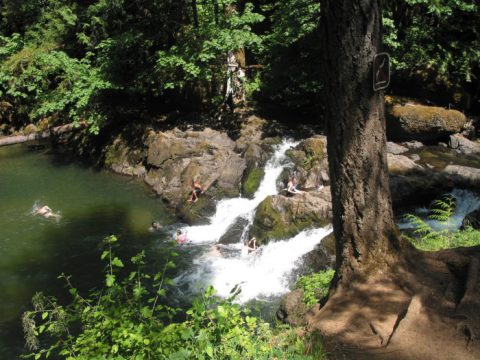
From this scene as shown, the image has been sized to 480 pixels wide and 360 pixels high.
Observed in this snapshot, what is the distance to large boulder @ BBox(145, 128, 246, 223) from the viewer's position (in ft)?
46.3

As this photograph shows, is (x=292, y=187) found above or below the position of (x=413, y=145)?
below

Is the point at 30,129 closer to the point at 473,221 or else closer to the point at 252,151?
the point at 252,151

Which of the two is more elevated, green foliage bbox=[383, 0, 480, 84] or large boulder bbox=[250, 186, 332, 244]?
green foliage bbox=[383, 0, 480, 84]

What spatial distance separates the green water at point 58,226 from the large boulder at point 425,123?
9330 mm

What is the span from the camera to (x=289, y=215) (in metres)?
11.5

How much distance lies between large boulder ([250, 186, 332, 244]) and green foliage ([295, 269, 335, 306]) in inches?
171

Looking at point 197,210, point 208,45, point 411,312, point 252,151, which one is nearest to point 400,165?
point 252,151

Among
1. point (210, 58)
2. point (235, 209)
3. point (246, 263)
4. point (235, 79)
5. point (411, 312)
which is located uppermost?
point (210, 58)

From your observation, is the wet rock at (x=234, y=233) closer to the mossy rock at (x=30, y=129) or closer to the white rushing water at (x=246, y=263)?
the white rushing water at (x=246, y=263)

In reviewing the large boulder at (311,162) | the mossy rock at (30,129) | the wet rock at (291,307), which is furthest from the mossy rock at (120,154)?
the wet rock at (291,307)

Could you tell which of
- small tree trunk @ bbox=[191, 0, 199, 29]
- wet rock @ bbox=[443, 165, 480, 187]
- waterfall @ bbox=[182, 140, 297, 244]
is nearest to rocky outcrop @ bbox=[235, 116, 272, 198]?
waterfall @ bbox=[182, 140, 297, 244]

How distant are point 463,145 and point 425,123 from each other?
1547 millimetres

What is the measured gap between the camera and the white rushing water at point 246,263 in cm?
1014

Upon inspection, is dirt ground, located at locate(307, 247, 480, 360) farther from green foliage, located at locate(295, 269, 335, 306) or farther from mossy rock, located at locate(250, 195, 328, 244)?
mossy rock, located at locate(250, 195, 328, 244)
